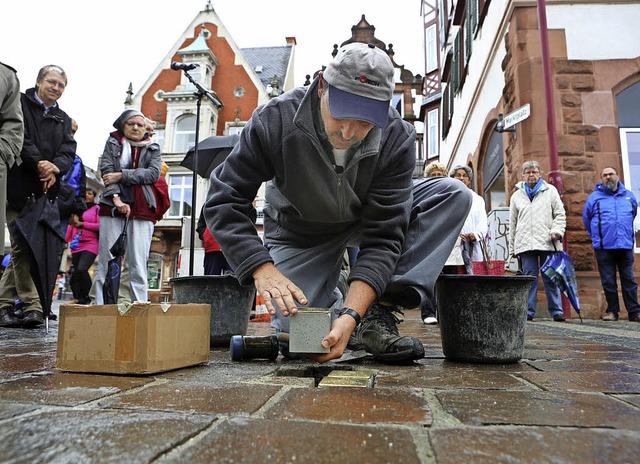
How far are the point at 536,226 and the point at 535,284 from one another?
77 cm

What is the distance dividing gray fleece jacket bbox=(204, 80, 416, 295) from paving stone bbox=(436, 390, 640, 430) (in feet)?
2.47

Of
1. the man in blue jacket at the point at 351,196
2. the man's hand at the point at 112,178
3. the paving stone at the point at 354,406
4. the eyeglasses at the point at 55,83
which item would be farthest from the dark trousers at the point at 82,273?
the paving stone at the point at 354,406

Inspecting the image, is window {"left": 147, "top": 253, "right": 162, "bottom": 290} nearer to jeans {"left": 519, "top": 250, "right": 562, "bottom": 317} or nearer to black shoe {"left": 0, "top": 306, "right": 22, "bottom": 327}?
jeans {"left": 519, "top": 250, "right": 562, "bottom": 317}

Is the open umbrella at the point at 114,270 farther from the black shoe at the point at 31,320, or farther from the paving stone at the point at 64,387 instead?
the paving stone at the point at 64,387

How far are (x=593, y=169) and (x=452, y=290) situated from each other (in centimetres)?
553

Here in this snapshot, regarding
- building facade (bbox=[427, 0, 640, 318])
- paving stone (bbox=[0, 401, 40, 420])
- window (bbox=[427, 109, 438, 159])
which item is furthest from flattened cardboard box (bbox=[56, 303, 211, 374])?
window (bbox=[427, 109, 438, 159])

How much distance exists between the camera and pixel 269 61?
28.1m

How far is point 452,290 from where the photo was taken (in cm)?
228

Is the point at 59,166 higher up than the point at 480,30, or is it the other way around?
the point at 480,30

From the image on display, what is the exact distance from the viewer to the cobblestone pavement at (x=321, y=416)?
0.93 meters

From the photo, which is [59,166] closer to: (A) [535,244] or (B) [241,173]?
(B) [241,173]

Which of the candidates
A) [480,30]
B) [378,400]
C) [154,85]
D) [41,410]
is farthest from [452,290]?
[154,85]

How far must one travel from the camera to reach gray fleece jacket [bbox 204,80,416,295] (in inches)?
83.7

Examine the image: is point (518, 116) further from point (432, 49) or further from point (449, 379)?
point (432, 49)
